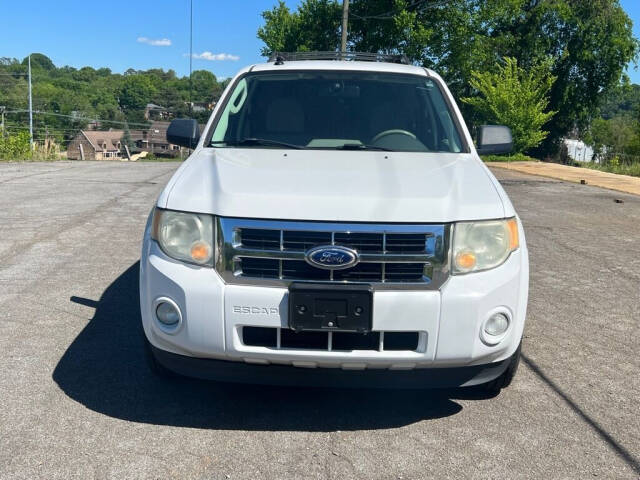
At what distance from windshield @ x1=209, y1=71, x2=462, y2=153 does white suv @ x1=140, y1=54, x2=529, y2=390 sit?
1.02 m

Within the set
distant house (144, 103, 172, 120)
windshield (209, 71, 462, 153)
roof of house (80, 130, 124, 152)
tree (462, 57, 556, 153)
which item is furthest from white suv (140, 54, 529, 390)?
roof of house (80, 130, 124, 152)

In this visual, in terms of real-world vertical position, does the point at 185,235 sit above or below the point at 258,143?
below

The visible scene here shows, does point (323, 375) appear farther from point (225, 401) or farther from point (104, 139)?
point (104, 139)

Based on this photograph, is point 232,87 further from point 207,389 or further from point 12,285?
point 12,285

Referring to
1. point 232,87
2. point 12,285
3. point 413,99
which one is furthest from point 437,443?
point 12,285

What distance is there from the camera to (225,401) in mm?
3488

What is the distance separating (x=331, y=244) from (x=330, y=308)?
0.90 feet

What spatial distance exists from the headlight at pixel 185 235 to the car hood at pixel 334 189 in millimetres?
46

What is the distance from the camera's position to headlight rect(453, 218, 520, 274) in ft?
9.71

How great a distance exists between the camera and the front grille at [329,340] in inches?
115

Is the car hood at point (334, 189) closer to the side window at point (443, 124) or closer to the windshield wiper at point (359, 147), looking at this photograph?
the windshield wiper at point (359, 147)

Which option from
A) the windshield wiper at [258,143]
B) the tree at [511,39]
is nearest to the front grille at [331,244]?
the windshield wiper at [258,143]

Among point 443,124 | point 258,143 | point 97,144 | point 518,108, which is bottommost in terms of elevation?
point 97,144

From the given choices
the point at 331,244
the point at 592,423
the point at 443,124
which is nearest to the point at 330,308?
the point at 331,244
